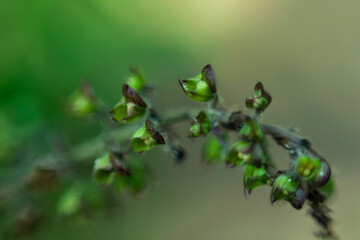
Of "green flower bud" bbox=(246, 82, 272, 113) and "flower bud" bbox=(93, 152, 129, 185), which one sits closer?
"green flower bud" bbox=(246, 82, 272, 113)

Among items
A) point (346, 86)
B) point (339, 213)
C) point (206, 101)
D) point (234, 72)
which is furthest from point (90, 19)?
point (339, 213)

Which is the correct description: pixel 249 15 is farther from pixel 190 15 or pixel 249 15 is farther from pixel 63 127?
pixel 63 127

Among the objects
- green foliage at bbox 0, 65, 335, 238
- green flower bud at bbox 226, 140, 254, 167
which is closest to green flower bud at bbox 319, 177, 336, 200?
green foliage at bbox 0, 65, 335, 238

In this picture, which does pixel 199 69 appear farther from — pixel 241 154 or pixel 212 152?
pixel 241 154

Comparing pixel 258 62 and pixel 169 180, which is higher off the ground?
pixel 258 62

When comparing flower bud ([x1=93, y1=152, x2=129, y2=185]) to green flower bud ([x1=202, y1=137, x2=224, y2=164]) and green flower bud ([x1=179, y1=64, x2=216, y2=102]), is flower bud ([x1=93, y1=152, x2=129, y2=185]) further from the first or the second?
green flower bud ([x1=202, y1=137, x2=224, y2=164])

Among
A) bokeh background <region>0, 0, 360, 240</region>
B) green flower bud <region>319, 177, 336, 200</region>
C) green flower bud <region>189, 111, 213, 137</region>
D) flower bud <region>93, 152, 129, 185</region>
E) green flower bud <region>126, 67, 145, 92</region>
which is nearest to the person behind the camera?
green flower bud <region>189, 111, 213, 137</region>
